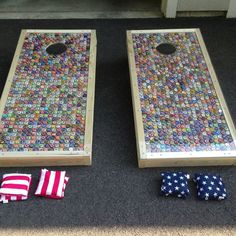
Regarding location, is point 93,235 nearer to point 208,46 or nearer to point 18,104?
point 18,104

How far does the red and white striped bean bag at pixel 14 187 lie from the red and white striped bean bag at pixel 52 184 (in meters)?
0.06

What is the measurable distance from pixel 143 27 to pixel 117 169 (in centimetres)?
140

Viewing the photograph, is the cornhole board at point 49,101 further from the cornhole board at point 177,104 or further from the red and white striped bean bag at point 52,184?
the cornhole board at point 177,104

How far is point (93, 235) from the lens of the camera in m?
1.51

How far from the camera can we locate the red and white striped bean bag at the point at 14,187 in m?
1.61

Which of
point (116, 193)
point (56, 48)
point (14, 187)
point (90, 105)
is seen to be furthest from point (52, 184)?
point (56, 48)

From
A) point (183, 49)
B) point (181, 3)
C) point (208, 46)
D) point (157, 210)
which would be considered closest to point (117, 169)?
point (157, 210)

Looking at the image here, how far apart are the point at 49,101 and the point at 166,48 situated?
0.82 meters

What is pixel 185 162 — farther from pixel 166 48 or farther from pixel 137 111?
pixel 166 48

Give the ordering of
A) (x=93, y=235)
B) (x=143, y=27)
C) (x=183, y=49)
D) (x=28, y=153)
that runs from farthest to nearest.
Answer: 1. (x=143, y=27)
2. (x=183, y=49)
3. (x=28, y=153)
4. (x=93, y=235)

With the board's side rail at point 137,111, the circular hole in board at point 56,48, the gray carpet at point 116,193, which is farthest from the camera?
the circular hole in board at point 56,48

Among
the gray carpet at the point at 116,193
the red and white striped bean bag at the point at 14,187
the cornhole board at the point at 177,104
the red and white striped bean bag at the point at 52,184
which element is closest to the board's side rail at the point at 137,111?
the cornhole board at the point at 177,104

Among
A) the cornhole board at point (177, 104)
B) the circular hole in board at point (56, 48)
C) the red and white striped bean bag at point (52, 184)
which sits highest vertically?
the circular hole in board at point (56, 48)

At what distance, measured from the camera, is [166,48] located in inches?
85.0
